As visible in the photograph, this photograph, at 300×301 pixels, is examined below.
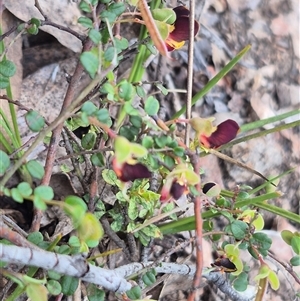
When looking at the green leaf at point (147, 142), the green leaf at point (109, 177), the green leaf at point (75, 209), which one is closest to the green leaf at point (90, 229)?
the green leaf at point (75, 209)

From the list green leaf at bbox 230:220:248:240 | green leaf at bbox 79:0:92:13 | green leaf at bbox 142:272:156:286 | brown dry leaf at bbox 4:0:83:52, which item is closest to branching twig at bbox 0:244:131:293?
green leaf at bbox 142:272:156:286

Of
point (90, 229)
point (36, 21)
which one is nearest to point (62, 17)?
point (36, 21)

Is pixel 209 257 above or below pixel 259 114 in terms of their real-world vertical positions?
below

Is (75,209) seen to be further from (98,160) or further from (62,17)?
(62,17)

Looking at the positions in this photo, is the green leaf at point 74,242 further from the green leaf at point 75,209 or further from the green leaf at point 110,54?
the green leaf at point 110,54

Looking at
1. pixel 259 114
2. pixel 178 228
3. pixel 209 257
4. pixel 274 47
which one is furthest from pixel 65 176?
pixel 274 47

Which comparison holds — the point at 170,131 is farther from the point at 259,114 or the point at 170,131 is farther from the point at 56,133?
the point at 259,114
